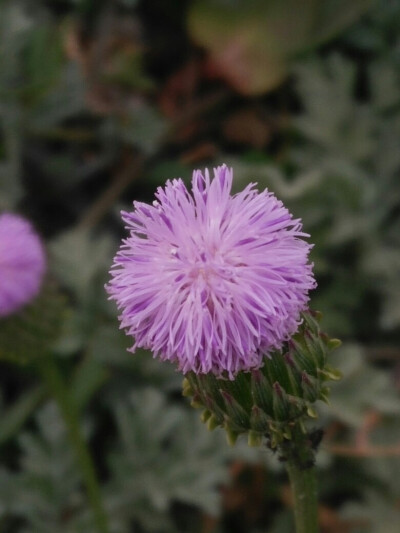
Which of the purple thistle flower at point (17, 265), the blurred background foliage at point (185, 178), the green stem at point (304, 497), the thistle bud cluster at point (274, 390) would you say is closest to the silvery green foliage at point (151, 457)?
the blurred background foliage at point (185, 178)

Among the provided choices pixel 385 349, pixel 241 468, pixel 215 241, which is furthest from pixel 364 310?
pixel 215 241

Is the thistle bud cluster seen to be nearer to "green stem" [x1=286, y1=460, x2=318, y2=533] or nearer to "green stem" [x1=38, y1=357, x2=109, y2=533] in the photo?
"green stem" [x1=286, y1=460, x2=318, y2=533]

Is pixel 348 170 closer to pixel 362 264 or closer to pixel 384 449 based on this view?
pixel 362 264

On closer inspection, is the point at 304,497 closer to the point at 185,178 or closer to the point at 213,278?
the point at 213,278

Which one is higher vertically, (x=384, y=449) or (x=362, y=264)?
(x=362, y=264)

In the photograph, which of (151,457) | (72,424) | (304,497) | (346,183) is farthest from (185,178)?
(304,497)

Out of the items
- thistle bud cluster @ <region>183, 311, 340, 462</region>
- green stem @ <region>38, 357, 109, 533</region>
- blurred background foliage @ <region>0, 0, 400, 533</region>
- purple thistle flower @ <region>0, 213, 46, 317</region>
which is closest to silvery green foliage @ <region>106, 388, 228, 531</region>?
blurred background foliage @ <region>0, 0, 400, 533</region>

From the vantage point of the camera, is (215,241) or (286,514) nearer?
(215,241)

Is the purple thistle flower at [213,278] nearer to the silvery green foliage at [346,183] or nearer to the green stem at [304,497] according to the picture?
the green stem at [304,497]
